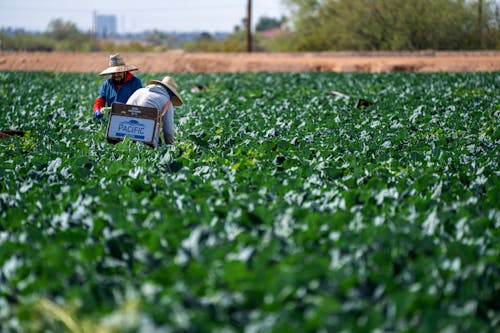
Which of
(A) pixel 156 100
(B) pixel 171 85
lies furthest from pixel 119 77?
(A) pixel 156 100

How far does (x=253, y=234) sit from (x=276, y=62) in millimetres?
34687

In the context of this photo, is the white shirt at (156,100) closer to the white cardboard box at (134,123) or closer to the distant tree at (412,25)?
the white cardboard box at (134,123)

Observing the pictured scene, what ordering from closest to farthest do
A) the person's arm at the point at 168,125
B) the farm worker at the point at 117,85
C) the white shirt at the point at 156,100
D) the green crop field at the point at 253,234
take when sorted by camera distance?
the green crop field at the point at 253,234 → the white shirt at the point at 156,100 → the person's arm at the point at 168,125 → the farm worker at the point at 117,85

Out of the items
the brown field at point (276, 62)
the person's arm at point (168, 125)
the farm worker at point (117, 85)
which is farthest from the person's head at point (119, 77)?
the brown field at point (276, 62)

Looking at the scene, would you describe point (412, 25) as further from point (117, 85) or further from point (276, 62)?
point (117, 85)

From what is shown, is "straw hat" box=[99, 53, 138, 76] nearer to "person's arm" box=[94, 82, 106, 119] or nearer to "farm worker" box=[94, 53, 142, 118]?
"farm worker" box=[94, 53, 142, 118]

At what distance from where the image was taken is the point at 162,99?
Answer: 9188 millimetres

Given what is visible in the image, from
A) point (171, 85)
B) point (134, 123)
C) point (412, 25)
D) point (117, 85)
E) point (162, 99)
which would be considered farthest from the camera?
point (412, 25)

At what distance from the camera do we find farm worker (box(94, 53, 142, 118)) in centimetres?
982

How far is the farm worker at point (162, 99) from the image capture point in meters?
9.05

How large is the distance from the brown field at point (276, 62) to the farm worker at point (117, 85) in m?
26.8

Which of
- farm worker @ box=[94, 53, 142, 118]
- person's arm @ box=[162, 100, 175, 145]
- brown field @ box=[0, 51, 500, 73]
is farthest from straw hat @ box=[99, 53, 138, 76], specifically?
brown field @ box=[0, 51, 500, 73]

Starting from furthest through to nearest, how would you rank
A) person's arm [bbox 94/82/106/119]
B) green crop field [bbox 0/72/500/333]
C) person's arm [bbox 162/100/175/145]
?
person's arm [bbox 94/82/106/119] → person's arm [bbox 162/100/175/145] → green crop field [bbox 0/72/500/333]

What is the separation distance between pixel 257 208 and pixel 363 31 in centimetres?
4919
